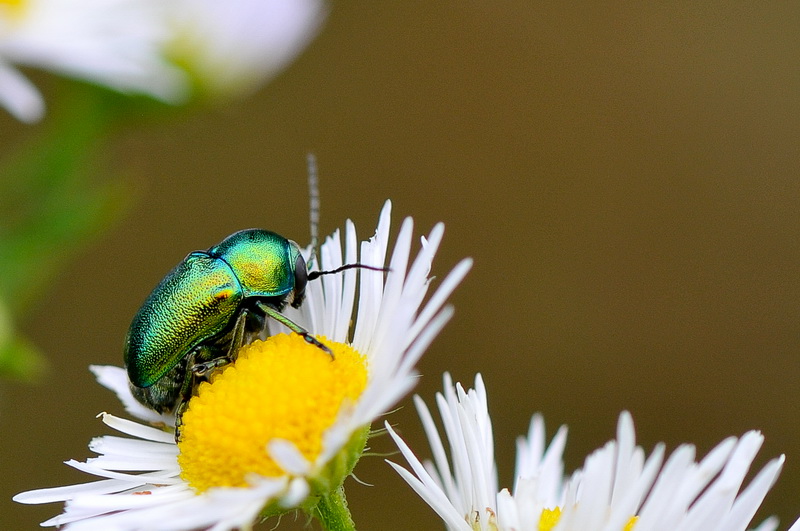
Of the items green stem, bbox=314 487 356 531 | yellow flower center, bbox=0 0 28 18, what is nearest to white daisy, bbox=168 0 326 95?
yellow flower center, bbox=0 0 28 18

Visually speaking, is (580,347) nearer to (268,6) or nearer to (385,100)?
(385,100)

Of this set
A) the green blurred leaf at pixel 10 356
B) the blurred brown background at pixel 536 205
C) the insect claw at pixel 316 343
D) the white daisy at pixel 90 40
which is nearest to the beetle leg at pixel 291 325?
the insect claw at pixel 316 343

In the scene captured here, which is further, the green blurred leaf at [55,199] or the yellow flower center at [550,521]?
the green blurred leaf at [55,199]

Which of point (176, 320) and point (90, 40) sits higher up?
point (90, 40)

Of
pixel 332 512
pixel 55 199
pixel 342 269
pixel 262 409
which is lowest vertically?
pixel 332 512

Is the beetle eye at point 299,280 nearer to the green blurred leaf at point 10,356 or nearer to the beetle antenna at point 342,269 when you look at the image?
the beetle antenna at point 342,269

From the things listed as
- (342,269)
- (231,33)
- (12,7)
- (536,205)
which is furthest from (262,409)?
(536,205)

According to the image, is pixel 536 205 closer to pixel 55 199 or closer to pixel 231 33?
pixel 231 33
